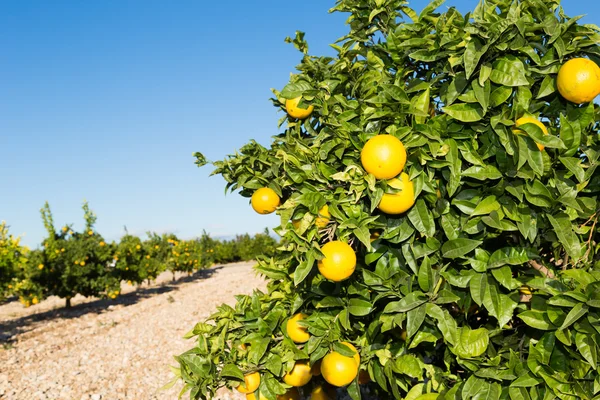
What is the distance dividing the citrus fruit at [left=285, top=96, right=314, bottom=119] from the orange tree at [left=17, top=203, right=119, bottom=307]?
10.1m

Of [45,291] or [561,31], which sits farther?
[45,291]

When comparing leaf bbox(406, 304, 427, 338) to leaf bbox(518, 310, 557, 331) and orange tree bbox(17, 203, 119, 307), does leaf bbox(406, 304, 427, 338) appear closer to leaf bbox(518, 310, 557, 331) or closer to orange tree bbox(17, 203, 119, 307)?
leaf bbox(518, 310, 557, 331)

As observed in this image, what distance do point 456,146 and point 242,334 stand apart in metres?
1.28

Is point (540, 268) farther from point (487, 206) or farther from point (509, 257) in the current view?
point (487, 206)

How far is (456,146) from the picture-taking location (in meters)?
1.57

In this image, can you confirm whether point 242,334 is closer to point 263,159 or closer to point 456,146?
point 263,159

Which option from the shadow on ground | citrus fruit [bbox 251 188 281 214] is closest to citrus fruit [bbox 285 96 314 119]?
citrus fruit [bbox 251 188 281 214]

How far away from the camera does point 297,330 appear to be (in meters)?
1.90

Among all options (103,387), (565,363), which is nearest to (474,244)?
(565,363)

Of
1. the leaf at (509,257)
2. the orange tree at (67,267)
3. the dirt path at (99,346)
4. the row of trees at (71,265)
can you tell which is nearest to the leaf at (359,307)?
the leaf at (509,257)

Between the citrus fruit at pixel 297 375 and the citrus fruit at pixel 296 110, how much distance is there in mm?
1184

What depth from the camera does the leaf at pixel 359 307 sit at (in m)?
1.73

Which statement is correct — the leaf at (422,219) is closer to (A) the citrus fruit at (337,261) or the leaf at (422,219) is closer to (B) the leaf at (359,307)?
(A) the citrus fruit at (337,261)

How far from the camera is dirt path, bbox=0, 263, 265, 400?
524 centimetres
